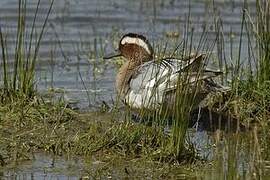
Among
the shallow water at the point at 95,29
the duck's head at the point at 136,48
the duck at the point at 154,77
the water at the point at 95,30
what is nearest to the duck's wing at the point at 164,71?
the duck at the point at 154,77

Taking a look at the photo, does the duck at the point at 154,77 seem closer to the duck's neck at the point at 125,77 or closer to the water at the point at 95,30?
the duck's neck at the point at 125,77

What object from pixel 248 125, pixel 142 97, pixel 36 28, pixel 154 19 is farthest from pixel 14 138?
pixel 154 19

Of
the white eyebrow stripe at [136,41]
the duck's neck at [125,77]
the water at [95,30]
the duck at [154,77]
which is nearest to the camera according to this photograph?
the duck at [154,77]

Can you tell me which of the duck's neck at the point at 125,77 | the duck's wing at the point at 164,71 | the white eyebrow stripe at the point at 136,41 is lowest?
the duck's neck at the point at 125,77

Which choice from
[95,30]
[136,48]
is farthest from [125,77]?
[95,30]

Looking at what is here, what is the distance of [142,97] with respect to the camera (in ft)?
27.9

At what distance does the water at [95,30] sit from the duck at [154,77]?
1.40ft

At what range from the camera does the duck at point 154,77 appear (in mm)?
7935

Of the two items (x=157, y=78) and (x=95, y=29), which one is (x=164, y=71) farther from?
(x=95, y=29)

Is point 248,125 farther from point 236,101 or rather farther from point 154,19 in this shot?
point 154,19

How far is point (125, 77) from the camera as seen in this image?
927cm

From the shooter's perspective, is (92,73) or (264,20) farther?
(92,73)

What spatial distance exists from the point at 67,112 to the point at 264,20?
1961 mm

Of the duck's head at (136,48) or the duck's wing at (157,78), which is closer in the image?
the duck's wing at (157,78)
